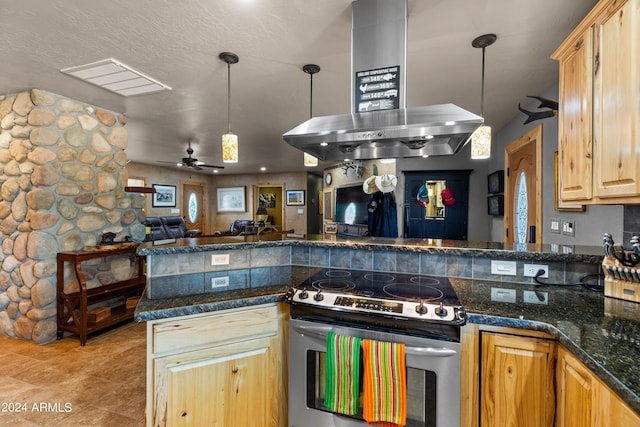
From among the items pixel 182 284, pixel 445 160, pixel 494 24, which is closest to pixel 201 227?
pixel 445 160

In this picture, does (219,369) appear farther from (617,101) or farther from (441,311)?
(617,101)

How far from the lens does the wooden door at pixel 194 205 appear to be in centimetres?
876

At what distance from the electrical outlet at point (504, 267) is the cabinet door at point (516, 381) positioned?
1.96 feet

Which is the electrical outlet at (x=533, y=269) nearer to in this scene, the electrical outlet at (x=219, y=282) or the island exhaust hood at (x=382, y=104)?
the island exhaust hood at (x=382, y=104)

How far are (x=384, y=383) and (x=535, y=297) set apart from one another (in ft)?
2.75

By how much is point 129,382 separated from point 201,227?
25.0 ft

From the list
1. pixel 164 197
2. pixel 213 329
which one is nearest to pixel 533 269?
pixel 213 329

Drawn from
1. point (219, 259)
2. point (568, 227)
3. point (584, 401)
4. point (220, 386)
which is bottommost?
point (220, 386)

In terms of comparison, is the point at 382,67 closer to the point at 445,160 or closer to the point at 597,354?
the point at 597,354

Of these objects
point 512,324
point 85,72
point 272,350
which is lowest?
point 272,350

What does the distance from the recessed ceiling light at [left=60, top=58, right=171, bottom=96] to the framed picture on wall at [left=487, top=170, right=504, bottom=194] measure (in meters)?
3.99

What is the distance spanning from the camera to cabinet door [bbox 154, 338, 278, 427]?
1.29 metres

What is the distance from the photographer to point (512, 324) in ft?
3.77

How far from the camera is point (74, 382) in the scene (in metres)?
2.15
